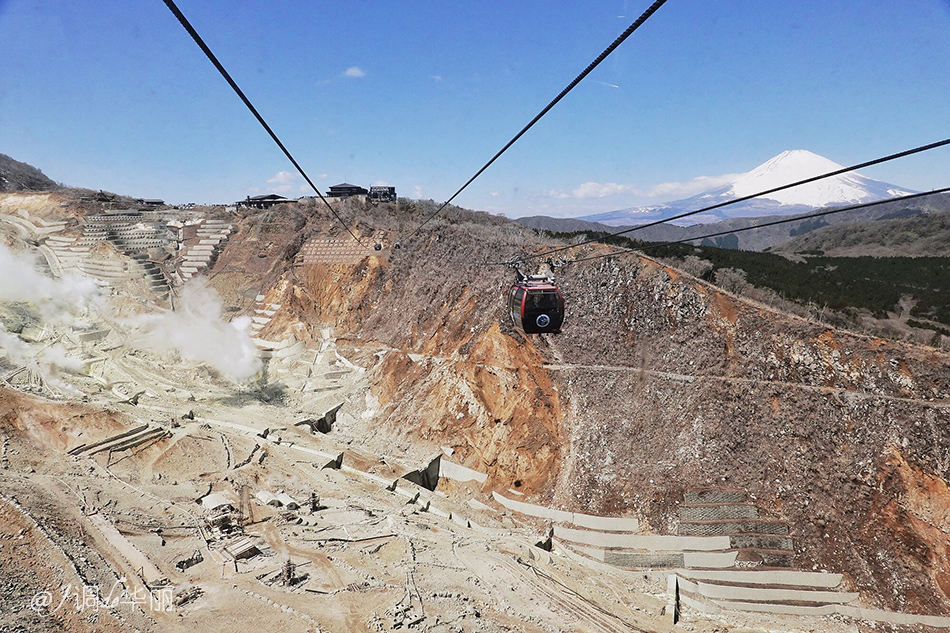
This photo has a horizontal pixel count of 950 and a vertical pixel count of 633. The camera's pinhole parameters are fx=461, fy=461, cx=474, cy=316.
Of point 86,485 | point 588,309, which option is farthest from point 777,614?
point 86,485

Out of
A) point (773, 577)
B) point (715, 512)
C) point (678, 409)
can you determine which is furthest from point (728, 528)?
point (678, 409)

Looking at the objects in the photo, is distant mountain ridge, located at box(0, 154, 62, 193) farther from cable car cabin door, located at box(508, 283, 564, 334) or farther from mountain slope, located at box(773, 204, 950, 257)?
mountain slope, located at box(773, 204, 950, 257)

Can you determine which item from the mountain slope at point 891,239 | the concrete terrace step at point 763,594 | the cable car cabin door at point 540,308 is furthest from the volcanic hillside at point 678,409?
the mountain slope at point 891,239

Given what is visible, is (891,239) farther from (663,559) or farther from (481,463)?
(481,463)

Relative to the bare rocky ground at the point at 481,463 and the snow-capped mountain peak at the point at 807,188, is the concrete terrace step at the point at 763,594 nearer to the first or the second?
the bare rocky ground at the point at 481,463

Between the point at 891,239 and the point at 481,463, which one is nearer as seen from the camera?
the point at 481,463

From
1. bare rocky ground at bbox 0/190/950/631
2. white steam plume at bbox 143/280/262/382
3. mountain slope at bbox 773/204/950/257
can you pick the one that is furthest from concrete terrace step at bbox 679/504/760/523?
mountain slope at bbox 773/204/950/257
